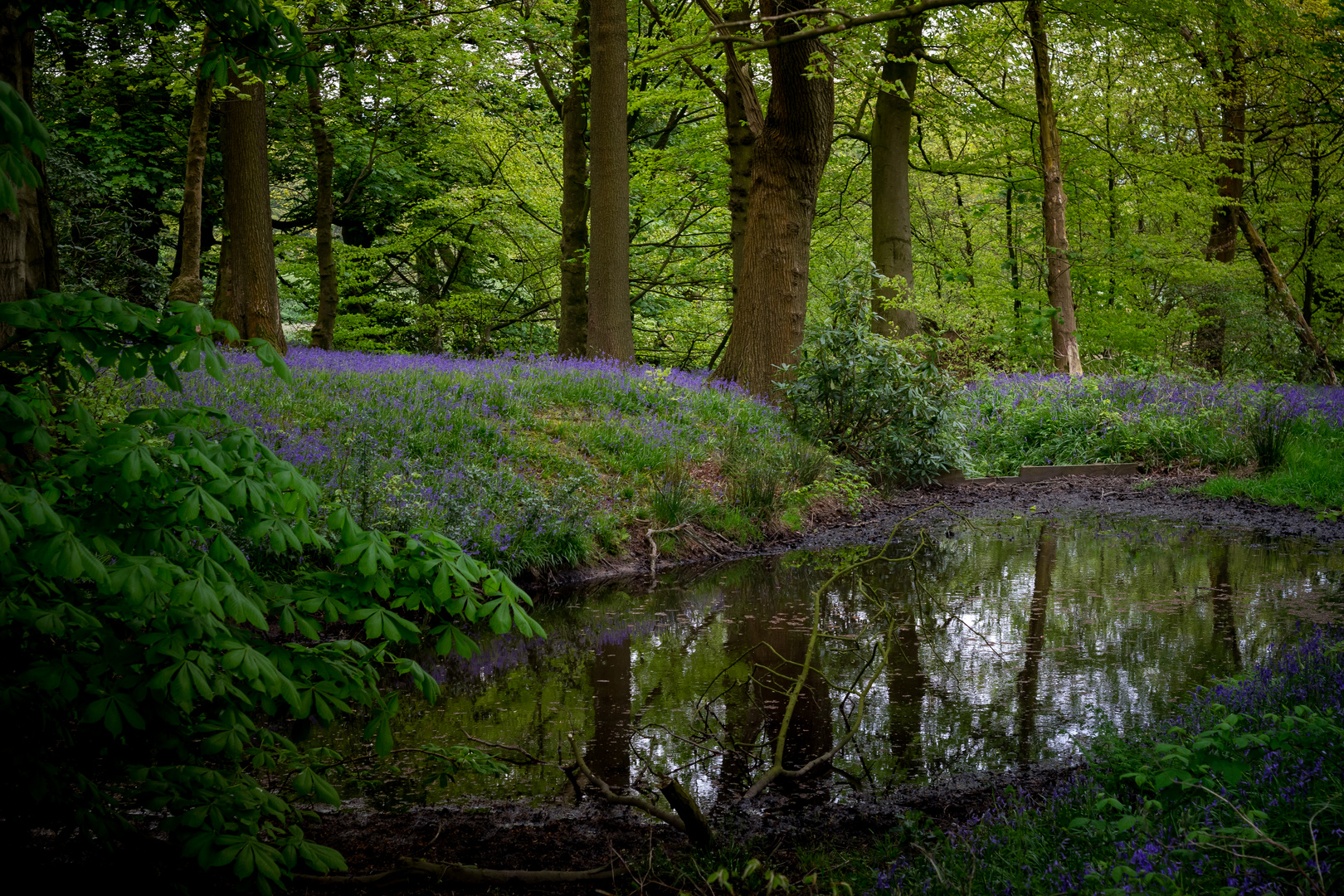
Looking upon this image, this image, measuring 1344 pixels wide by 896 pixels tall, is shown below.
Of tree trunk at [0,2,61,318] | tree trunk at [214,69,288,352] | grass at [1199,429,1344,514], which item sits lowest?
grass at [1199,429,1344,514]

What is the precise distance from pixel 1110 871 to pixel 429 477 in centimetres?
576

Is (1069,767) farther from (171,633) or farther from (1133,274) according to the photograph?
(1133,274)

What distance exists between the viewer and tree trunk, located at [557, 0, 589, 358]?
1581 centimetres

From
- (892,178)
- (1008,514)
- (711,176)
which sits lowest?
(1008,514)

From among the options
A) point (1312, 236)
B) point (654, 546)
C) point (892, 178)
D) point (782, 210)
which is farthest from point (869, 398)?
point (1312, 236)

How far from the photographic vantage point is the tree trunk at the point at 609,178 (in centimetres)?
1238

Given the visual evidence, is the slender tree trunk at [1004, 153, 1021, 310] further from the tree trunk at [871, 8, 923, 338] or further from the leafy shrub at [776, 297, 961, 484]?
the leafy shrub at [776, 297, 961, 484]

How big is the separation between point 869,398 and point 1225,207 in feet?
45.6

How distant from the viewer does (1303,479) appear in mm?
9938

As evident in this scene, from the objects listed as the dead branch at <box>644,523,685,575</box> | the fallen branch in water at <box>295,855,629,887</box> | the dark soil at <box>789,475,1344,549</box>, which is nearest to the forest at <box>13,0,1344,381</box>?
the dark soil at <box>789,475,1344,549</box>

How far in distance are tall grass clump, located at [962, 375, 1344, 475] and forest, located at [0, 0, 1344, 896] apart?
0.26 feet

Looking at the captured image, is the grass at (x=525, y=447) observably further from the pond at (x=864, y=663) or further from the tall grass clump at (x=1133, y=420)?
the tall grass clump at (x=1133, y=420)

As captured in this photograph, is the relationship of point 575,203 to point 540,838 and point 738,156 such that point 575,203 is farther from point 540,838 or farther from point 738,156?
point 540,838

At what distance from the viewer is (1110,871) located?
85.7 inches
